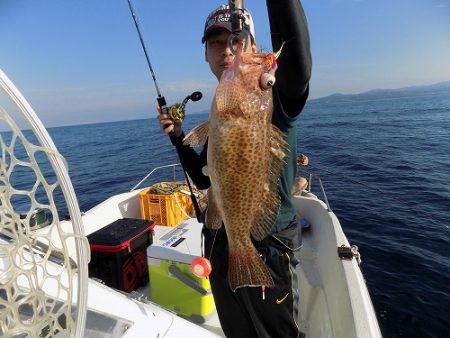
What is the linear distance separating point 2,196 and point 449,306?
7.99 m

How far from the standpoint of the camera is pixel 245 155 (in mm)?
1979

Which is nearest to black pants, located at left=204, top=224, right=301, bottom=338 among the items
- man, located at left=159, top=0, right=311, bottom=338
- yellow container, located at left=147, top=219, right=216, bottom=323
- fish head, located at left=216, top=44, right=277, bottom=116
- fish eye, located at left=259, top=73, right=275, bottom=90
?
man, located at left=159, top=0, right=311, bottom=338

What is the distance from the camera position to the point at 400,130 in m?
29.8

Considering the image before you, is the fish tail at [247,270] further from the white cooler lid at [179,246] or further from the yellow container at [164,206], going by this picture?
the yellow container at [164,206]

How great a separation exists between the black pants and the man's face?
1365 millimetres

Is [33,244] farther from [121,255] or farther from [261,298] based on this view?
[121,255]

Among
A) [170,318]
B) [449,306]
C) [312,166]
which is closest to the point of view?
[170,318]

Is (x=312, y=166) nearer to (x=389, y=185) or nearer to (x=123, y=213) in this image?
(x=389, y=185)

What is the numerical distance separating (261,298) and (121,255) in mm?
2638

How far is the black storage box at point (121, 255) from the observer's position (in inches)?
169

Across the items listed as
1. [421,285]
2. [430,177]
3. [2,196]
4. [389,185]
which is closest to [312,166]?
[389,185]

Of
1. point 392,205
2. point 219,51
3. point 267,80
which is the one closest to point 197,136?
point 267,80

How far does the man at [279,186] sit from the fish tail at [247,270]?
0.18 metres

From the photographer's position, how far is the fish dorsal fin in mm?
2006
